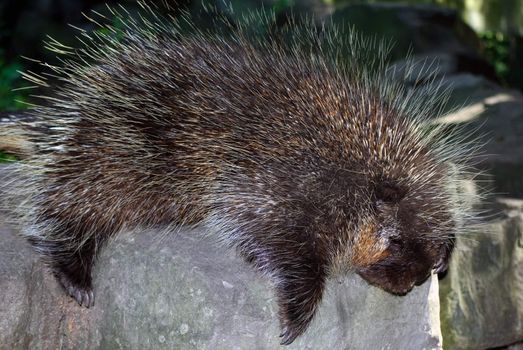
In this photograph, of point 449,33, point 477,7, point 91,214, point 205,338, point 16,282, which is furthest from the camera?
point 477,7

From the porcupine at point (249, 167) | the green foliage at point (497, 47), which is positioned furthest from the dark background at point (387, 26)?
the porcupine at point (249, 167)

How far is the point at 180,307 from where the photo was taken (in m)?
2.55

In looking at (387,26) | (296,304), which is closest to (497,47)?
(387,26)

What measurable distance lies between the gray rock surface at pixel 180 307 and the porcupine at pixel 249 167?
0.23ft

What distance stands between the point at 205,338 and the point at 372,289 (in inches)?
25.6

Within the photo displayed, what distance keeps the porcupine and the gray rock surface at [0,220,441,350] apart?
71 mm

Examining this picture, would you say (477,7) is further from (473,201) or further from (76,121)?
(76,121)

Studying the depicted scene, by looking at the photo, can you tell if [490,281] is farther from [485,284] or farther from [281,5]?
[281,5]

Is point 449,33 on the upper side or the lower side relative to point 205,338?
upper

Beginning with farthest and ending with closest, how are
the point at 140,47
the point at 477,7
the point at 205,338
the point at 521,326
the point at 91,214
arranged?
the point at 477,7 → the point at 521,326 → the point at 140,47 → the point at 91,214 → the point at 205,338

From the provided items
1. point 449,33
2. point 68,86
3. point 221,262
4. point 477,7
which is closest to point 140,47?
point 68,86

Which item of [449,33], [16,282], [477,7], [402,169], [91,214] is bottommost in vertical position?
[16,282]

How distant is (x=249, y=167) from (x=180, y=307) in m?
0.54

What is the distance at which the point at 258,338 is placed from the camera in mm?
2502
